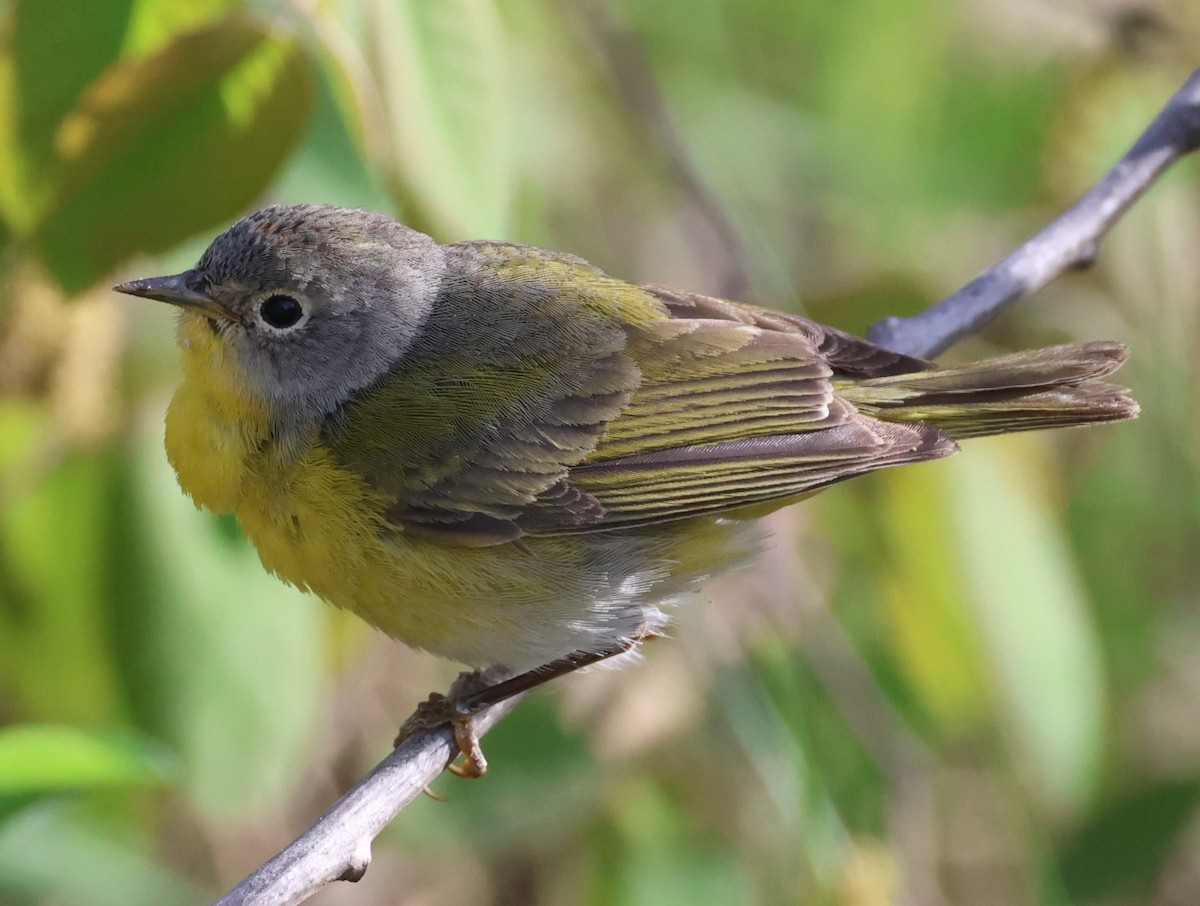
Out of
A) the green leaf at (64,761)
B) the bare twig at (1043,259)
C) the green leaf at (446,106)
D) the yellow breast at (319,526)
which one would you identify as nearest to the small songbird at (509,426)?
the yellow breast at (319,526)

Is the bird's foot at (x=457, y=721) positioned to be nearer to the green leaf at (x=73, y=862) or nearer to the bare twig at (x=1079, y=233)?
the green leaf at (x=73, y=862)

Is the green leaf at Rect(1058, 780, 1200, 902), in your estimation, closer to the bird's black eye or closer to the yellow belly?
the yellow belly

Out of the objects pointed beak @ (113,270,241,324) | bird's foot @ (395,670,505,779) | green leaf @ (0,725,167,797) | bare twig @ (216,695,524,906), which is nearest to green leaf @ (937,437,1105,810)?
bird's foot @ (395,670,505,779)

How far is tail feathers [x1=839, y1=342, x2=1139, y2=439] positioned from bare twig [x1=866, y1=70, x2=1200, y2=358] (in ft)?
0.56

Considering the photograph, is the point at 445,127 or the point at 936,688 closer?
the point at 445,127

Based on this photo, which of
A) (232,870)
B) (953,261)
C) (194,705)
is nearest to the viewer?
(194,705)

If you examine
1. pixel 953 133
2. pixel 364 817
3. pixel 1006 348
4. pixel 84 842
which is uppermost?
pixel 953 133

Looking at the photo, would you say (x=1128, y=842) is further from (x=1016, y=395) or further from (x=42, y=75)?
(x=42, y=75)

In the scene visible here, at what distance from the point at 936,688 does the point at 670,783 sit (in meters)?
0.69

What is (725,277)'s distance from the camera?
4184 millimetres

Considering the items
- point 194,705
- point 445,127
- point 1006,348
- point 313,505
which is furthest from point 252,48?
point 1006,348

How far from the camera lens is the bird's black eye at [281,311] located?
2932mm

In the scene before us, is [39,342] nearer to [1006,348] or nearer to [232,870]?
[232,870]

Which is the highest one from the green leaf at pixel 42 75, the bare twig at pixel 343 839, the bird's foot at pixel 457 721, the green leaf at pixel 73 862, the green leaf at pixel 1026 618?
the green leaf at pixel 42 75
